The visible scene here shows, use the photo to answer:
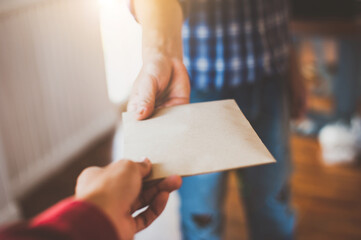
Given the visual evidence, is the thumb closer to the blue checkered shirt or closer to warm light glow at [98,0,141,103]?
warm light glow at [98,0,141,103]

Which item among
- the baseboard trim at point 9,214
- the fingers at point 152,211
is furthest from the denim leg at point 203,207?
the baseboard trim at point 9,214

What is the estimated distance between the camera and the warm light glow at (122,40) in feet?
1.11

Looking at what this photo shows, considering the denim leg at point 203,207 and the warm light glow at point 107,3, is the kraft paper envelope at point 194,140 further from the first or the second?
the denim leg at point 203,207

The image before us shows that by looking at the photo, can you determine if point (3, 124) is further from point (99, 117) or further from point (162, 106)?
point (162, 106)

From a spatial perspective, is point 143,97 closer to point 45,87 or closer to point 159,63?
point 159,63

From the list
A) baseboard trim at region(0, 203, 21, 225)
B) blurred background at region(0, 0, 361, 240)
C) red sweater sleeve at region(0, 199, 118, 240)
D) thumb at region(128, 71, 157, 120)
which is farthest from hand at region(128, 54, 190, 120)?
baseboard trim at region(0, 203, 21, 225)

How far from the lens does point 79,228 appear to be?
0.70 ft

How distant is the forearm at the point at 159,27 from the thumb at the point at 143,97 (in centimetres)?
3

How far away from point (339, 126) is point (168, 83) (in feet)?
4.74

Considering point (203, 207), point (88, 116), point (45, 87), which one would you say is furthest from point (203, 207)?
point (88, 116)

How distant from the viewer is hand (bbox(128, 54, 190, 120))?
33cm

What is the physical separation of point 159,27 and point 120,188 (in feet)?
0.63

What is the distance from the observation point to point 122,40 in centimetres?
35

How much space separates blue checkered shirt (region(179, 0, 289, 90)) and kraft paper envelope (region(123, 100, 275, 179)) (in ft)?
0.57
